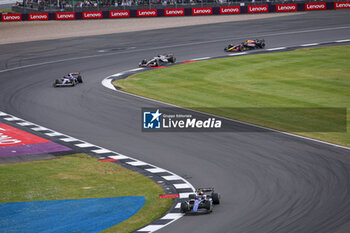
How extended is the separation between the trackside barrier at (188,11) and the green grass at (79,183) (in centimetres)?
4836

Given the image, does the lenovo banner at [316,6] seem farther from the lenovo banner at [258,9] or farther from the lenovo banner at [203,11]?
the lenovo banner at [203,11]

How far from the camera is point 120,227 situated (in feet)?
46.7

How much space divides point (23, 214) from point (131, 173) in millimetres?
4741

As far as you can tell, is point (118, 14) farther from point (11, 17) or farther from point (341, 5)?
point (341, 5)

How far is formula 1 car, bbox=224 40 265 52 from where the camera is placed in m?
47.5

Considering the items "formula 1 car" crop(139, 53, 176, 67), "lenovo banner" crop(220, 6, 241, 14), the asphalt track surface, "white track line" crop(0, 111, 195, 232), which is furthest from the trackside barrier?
"white track line" crop(0, 111, 195, 232)

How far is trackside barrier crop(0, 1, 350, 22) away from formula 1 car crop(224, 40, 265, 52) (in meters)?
20.2

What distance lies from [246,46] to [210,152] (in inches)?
1120

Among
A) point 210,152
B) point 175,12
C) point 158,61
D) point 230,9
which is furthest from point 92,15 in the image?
point 210,152

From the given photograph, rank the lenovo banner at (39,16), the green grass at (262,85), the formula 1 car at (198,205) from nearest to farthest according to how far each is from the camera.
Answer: the formula 1 car at (198,205)
the green grass at (262,85)
the lenovo banner at (39,16)

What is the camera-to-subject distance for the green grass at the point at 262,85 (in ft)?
89.1

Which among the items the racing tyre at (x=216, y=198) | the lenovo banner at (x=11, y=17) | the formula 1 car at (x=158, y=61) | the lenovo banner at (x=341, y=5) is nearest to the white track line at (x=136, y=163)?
the racing tyre at (x=216, y=198)

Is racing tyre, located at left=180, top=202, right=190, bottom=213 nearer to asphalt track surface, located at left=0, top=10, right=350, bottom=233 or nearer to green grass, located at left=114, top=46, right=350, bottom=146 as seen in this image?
asphalt track surface, located at left=0, top=10, right=350, bottom=233

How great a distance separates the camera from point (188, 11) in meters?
67.8
